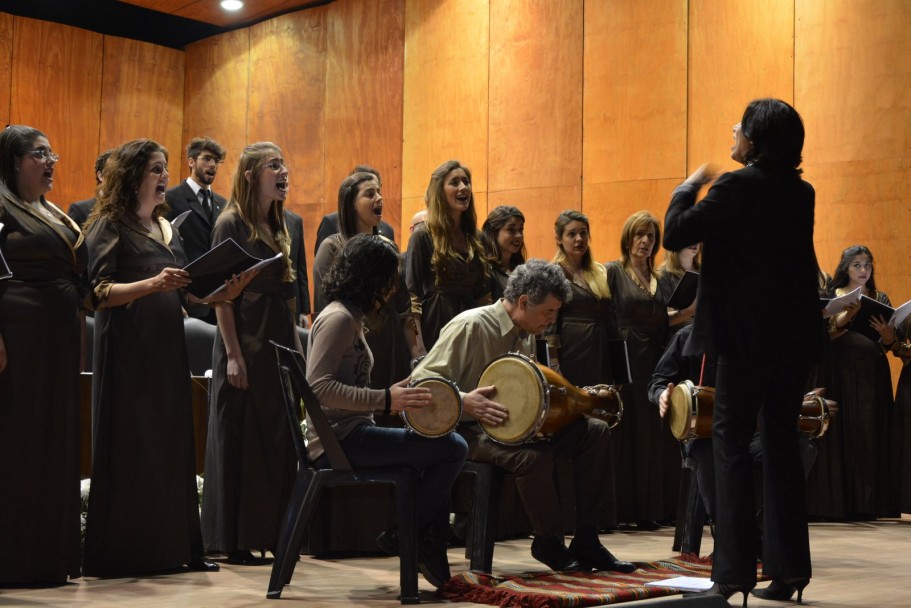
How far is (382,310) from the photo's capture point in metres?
4.87

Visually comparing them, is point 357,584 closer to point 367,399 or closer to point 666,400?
point 367,399

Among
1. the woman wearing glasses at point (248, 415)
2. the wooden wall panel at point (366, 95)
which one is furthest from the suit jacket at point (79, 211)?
the wooden wall panel at point (366, 95)

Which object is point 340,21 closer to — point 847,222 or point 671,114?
point 671,114

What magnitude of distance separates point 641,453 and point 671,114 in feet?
8.96

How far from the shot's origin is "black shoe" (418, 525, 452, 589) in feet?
12.0

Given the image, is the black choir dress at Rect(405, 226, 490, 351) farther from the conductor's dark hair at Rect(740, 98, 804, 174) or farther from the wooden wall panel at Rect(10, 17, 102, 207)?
the wooden wall panel at Rect(10, 17, 102, 207)

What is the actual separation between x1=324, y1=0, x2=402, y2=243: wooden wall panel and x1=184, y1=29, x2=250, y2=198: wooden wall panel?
106 centimetres

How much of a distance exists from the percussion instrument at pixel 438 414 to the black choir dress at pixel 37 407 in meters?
1.29

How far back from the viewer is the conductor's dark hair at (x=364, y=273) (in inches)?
142

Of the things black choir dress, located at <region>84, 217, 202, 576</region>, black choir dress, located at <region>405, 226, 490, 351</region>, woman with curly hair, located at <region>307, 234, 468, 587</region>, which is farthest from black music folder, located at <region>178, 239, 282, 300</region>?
black choir dress, located at <region>405, 226, 490, 351</region>

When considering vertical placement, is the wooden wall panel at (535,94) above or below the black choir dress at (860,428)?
above

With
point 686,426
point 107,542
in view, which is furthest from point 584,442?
point 107,542

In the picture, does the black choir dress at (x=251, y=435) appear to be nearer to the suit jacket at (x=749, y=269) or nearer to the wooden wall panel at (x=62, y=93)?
the suit jacket at (x=749, y=269)

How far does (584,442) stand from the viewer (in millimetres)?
4121
